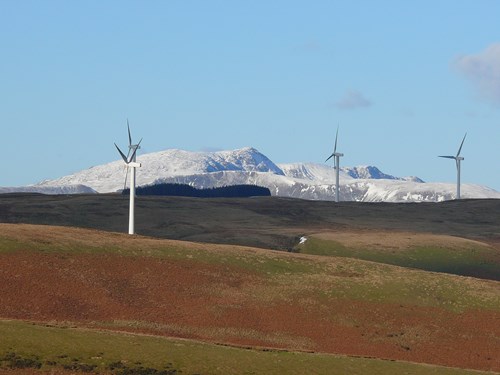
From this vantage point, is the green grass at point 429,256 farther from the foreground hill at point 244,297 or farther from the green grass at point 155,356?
the green grass at point 155,356

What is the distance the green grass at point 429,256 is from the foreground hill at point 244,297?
28.9m

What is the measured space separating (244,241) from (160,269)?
2177 inches

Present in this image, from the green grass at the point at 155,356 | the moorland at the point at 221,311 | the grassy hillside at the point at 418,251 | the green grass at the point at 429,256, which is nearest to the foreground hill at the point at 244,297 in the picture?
the moorland at the point at 221,311

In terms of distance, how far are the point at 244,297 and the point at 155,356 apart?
1317 inches

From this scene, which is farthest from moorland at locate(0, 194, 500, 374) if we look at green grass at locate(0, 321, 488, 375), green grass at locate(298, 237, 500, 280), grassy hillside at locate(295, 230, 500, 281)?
grassy hillside at locate(295, 230, 500, 281)

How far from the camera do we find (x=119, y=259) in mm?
110000

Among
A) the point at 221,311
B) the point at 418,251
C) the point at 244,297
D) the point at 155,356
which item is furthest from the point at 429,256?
the point at 155,356

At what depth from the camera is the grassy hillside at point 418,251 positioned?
153500mm

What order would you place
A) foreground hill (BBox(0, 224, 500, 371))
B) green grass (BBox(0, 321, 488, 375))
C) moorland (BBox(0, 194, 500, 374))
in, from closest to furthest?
green grass (BBox(0, 321, 488, 375)) → moorland (BBox(0, 194, 500, 374)) → foreground hill (BBox(0, 224, 500, 371))

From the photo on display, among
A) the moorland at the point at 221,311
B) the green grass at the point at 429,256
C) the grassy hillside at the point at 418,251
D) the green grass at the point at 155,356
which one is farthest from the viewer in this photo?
the grassy hillside at the point at 418,251

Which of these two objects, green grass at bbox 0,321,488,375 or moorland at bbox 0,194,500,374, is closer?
green grass at bbox 0,321,488,375

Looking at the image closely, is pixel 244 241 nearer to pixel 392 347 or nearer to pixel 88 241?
pixel 88 241

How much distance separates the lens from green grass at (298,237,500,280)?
6009 inches

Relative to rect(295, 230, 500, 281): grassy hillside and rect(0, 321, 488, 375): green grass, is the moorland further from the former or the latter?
rect(295, 230, 500, 281): grassy hillside
